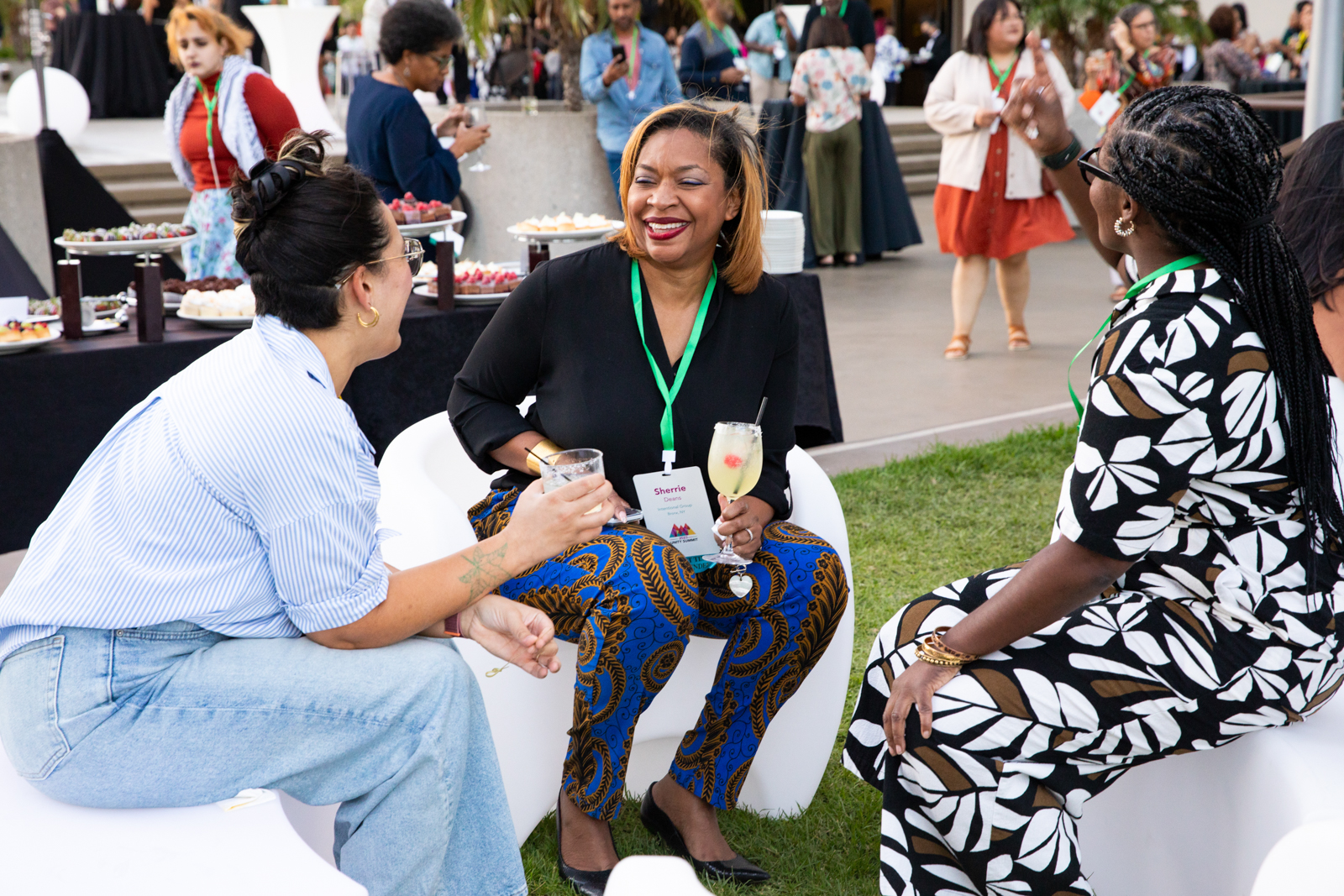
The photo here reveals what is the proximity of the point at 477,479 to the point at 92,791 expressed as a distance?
1.41m

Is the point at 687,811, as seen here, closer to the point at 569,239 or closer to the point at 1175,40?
the point at 569,239

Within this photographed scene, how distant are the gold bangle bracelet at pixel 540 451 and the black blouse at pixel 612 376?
2 cm

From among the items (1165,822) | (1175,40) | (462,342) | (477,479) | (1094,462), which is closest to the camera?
(1094,462)

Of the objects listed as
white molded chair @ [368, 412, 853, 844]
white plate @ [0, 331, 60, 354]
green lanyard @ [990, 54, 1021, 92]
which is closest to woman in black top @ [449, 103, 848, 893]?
white molded chair @ [368, 412, 853, 844]

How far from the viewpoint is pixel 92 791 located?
64.5 inches

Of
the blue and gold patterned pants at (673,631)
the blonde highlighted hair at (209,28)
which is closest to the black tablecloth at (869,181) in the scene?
the blonde highlighted hair at (209,28)

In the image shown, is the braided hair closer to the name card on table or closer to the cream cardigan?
the name card on table

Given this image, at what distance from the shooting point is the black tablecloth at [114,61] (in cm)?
1484

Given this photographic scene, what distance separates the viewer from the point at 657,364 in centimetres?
255

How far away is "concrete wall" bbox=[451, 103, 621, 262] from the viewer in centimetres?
835

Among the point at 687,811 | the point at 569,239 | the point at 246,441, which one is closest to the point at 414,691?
the point at 246,441

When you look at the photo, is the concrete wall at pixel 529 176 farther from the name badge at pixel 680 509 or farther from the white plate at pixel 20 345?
the name badge at pixel 680 509

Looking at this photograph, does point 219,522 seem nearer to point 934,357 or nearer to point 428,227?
point 428,227

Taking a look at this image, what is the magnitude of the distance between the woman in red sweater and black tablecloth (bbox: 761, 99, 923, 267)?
5.38m
